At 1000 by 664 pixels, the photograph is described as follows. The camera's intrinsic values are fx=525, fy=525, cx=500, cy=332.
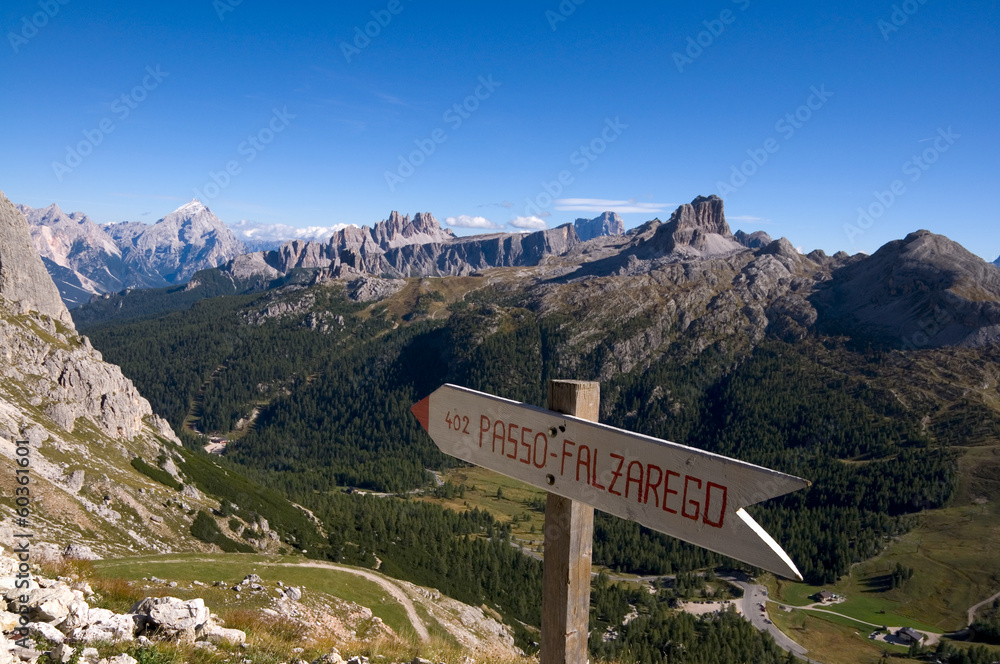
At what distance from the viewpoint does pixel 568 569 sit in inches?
240

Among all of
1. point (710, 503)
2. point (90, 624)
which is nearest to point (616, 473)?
point (710, 503)

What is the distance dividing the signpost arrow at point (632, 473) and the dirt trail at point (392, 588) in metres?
35.9

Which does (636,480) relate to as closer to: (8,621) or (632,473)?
(632,473)

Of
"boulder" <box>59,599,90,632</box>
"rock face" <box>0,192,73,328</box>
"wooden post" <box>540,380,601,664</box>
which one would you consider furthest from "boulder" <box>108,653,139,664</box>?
"rock face" <box>0,192,73,328</box>

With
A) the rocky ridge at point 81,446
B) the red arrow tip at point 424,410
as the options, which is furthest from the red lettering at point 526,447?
the rocky ridge at point 81,446

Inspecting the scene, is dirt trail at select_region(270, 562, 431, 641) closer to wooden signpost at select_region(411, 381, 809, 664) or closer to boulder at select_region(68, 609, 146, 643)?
boulder at select_region(68, 609, 146, 643)

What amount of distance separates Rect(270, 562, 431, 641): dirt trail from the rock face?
4083 inches

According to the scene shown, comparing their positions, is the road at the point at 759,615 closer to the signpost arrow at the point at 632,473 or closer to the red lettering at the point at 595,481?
the signpost arrow at the point at 632,473

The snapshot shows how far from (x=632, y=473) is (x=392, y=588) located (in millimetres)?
44229

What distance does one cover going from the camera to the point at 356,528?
107 m

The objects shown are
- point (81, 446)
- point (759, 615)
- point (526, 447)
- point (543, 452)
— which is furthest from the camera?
point (759, 615)

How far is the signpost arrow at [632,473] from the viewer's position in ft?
16.1

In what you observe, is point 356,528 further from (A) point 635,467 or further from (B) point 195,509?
(A) point 635,467

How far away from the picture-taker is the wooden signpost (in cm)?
501
